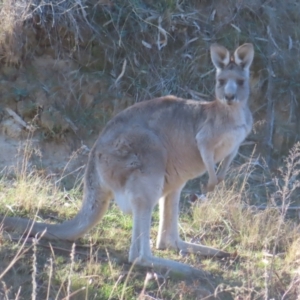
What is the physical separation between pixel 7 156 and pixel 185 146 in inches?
111

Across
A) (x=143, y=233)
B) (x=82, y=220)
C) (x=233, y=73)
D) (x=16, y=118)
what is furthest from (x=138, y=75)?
(x=143, y=233)

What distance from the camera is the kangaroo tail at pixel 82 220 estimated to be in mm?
4785

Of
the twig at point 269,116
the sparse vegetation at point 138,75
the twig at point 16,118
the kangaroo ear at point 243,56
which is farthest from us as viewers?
the twig at point 269,116

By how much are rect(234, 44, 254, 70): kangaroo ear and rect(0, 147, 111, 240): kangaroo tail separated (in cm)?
136

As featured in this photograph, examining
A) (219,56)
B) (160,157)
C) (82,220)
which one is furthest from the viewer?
(219,56)

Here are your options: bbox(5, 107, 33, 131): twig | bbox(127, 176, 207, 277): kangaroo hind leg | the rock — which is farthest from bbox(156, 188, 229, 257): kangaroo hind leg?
the rock

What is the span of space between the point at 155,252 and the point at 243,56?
1.67 meters

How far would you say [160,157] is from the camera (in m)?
5.01

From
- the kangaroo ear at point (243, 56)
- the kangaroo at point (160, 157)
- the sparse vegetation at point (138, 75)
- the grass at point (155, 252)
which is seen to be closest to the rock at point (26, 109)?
the sparse vegetation at point (138, 75)

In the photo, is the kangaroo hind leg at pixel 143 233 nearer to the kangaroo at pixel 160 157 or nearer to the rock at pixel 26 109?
the kangaroo at pixel 160 157

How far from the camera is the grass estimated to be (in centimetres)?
436

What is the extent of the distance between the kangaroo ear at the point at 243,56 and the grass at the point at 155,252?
2.61 ft

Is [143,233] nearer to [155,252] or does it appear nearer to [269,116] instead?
[155,252]

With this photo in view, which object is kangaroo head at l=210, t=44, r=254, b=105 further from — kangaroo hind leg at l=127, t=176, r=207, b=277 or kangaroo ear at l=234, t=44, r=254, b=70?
A: kangaroo hind leg at l=127, t=176, r=207, b=277
